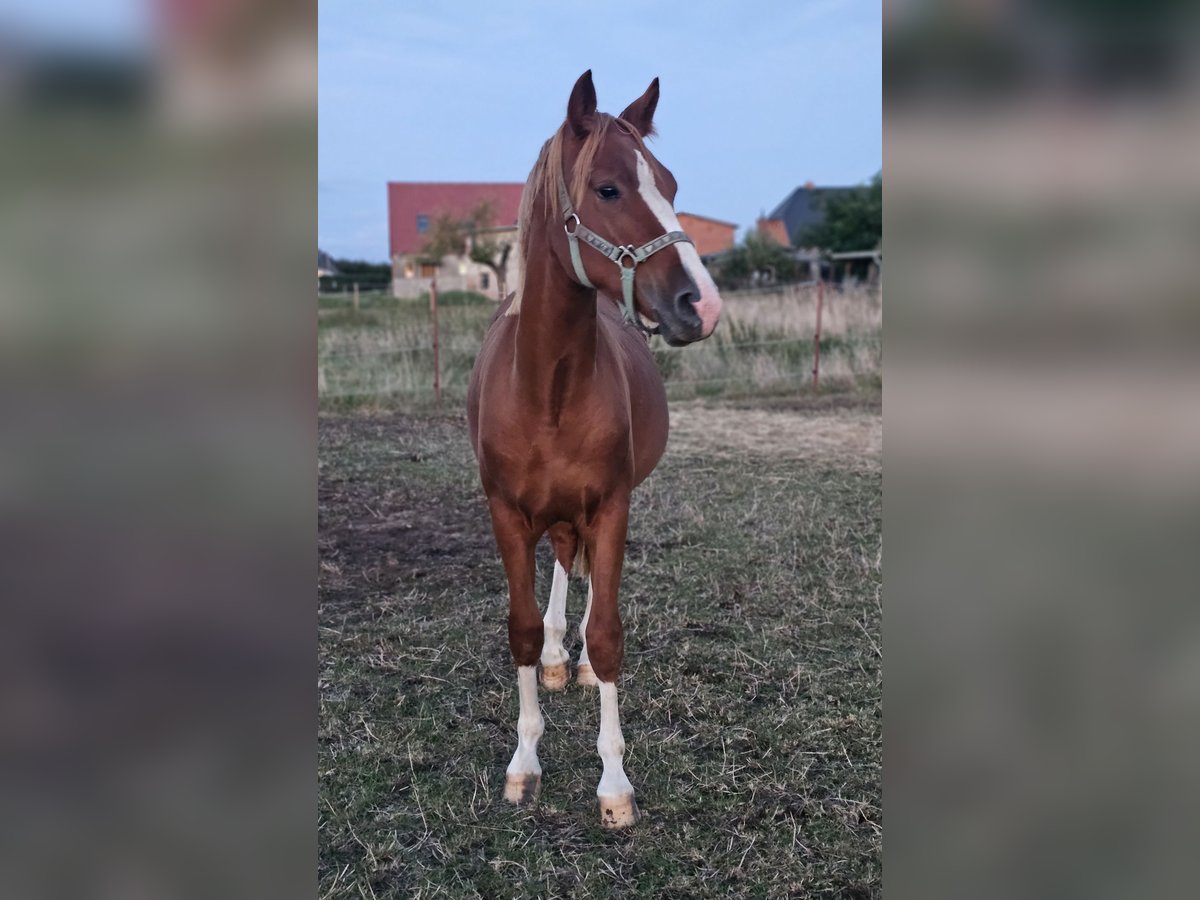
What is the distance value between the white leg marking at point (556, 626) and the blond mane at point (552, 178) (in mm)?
1339

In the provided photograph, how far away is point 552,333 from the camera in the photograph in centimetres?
232

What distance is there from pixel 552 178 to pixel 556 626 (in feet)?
6.16

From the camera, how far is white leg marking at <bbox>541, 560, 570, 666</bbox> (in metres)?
3.31

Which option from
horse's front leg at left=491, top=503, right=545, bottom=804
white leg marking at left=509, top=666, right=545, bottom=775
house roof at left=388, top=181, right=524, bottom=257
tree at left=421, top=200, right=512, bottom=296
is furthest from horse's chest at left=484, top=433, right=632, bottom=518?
house roof at left=388, top=181, right=524, bottom=257

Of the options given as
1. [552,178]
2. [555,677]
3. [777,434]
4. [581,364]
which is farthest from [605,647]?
[777,434]

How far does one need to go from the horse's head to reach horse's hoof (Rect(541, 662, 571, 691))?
1764mm

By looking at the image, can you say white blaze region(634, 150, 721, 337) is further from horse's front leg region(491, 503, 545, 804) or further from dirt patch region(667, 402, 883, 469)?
dirt patch region(667, 402, 883, 469)

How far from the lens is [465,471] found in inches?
256

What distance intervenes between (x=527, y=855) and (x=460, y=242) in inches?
1078

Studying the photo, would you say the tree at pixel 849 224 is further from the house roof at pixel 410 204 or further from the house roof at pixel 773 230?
the house roof at pixel 410 204
